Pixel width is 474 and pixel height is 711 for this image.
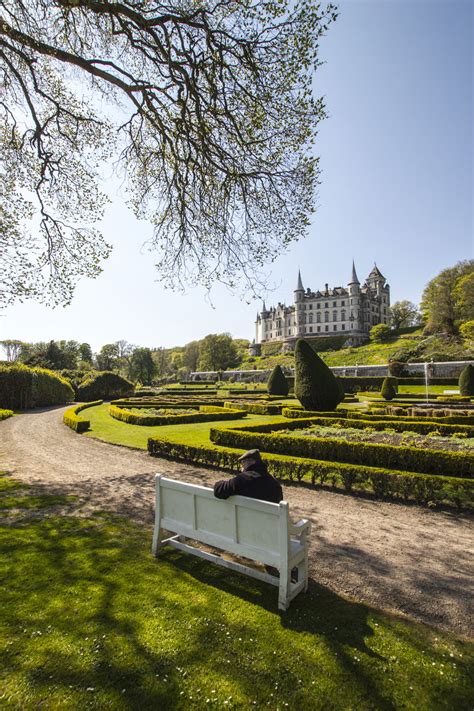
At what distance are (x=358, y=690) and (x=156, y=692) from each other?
1.24 metres

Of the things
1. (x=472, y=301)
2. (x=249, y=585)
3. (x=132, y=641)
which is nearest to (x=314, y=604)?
(x=249, y=585)

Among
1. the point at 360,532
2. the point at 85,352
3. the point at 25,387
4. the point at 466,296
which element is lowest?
the point at 360,532

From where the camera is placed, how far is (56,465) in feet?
32.7

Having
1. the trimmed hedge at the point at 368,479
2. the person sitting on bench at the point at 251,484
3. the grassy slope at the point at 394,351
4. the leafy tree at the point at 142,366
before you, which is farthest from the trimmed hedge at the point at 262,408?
the leafy tree at the point at 142,366

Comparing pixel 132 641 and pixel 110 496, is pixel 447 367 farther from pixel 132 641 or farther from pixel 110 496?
pixel 132 641

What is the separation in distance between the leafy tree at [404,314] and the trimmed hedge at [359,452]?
79.2 metres

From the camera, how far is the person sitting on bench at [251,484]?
3539mm

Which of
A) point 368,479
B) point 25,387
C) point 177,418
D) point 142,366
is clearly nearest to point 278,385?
point 177,418

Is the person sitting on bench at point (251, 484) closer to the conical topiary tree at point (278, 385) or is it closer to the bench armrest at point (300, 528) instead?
the bench armrest at point (300, 528)

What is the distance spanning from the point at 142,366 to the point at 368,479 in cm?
5826

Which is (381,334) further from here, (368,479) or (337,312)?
(368,479)

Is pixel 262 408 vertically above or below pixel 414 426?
below

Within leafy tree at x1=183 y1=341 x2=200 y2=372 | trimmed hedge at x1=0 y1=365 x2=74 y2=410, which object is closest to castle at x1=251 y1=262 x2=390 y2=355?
leafy tree at x1=183 y1=341 x2=200 y2=372

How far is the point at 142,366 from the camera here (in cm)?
6250
